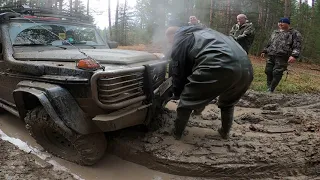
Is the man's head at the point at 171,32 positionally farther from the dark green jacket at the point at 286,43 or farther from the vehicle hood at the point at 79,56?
the dark green jacket at the point at 286,43

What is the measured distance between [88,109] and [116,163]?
0.80 m

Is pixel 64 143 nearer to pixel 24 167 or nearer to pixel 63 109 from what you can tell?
pixel 24 167

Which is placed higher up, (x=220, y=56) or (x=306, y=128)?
(x=220, y=56)

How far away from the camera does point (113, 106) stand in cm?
292

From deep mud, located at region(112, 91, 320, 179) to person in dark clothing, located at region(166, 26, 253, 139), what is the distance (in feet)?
0.88

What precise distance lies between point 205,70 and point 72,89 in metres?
1.43

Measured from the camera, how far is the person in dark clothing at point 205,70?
3074mm

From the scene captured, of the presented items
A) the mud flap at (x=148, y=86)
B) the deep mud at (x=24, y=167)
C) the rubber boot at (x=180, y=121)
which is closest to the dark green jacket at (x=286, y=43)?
the rubber boot at (x=180, y=121)

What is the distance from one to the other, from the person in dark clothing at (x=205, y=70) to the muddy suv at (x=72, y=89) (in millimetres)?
353

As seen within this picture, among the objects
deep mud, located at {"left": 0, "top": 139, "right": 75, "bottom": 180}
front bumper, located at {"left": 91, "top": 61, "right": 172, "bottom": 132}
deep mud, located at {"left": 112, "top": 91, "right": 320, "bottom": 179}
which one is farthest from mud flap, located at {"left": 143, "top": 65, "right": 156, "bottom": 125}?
deep mud, located at {"left": 0, "top": 139, "right": 75, "bottom": 180}

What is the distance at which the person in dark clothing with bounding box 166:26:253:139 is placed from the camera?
10.1 feet

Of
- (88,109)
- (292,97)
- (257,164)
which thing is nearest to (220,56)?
(257,164)

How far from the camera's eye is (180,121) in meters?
3.42

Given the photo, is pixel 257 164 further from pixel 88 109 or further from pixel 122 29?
pixel 122 29
